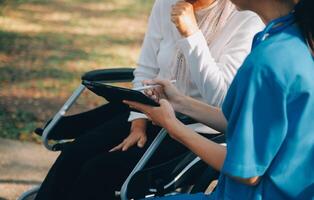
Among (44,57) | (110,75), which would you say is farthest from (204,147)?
(44,57)

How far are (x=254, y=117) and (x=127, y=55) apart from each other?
17.4 feet

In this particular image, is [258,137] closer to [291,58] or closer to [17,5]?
[291,58]

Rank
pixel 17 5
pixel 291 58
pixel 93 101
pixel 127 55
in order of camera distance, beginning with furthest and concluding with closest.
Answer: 1. pixel 17 5
2. pixel 127 55
3. pixel 93 101
4. pixel 291 58

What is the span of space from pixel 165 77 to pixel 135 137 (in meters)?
0.35

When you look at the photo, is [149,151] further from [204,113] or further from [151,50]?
[151,50]

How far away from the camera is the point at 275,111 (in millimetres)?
2225

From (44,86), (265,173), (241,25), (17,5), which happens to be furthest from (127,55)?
(265,173)

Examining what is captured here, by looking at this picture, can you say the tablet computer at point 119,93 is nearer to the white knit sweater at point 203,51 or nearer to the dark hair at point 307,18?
the white knit sweater at point 203,51

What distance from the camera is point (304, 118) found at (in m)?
2.25

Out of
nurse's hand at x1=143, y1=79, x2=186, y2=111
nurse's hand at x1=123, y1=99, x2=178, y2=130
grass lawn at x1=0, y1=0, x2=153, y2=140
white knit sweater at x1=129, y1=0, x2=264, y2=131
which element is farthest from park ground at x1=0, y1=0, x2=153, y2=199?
Answer: nurse's hand at x1=123, y1=99, x2=178, y2=130

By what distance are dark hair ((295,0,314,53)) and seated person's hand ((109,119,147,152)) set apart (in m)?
1.26

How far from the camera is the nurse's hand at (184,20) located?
127 inches

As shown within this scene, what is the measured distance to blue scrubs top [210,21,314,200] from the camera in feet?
7.28

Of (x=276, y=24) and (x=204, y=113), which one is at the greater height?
(x=276, y=24)
